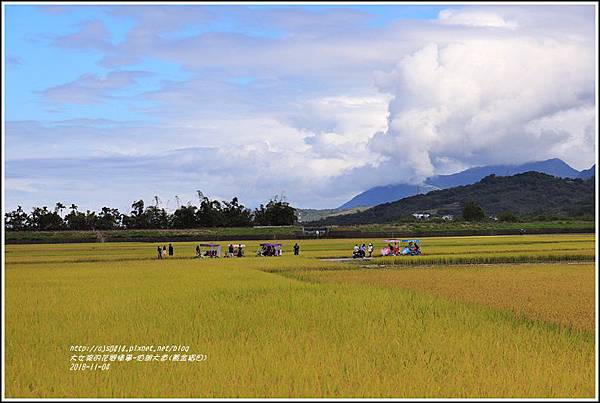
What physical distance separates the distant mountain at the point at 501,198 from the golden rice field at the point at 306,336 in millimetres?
121786

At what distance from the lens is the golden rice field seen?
26.3 feet

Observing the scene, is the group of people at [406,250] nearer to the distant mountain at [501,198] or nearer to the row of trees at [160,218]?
the row of trees at [160,218]

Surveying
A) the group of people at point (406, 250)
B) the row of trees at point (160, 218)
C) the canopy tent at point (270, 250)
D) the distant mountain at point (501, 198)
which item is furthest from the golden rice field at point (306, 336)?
the distant mountain at point (501, 198)

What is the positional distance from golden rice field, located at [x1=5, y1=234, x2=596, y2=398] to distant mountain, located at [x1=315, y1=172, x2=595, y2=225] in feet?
400

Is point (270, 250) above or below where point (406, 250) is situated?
above

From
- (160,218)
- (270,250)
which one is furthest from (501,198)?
(270,250)

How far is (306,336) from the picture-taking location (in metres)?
10.9

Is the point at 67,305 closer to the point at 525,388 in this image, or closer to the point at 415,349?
the point at 415,349

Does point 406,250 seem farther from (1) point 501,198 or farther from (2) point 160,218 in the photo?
(1) point 501,198

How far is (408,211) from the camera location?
16600cm

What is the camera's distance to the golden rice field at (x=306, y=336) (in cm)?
803

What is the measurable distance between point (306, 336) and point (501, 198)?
512 ft

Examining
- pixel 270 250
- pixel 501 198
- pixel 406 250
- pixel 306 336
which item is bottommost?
pixel 306 336

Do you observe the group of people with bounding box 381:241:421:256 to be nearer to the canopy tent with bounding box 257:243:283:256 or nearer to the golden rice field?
the canopy tent with bounding box 257:243:283:256
